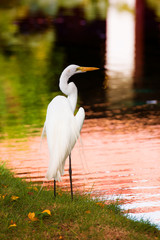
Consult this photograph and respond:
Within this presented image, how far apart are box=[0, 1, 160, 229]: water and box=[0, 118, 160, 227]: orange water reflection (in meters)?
0.01

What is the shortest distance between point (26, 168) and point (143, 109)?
14.0ft

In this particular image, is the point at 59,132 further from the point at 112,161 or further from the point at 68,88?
the point at 112,161

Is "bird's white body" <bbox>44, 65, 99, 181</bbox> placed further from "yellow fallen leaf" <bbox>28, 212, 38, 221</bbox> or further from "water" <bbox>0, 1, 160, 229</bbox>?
"yellow fallen leaf" <bbox>28, 212, 38, 221</bbox>

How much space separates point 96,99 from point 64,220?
7344 mm

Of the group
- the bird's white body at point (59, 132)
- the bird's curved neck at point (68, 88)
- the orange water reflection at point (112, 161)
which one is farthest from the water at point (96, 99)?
the bird's curved neck at point (68, 88)

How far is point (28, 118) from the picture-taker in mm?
11234

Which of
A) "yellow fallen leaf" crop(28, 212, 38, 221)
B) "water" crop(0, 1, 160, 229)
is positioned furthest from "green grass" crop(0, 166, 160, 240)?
"water" crop(0, 1, 160, 229)

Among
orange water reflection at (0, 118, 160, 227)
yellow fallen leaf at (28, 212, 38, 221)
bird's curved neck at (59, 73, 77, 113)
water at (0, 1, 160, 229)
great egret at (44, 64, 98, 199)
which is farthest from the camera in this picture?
water at (0, 1, 160, 229)

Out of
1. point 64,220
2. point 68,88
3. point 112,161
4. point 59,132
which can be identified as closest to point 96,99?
point 112,161

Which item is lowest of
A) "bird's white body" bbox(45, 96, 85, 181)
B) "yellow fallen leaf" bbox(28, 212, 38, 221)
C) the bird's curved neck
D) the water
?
the water

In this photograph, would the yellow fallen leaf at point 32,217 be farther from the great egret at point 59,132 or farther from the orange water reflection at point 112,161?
the orange water reflection at point 112,161

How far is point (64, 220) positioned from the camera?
5.43 m

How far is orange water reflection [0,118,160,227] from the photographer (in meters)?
6.91

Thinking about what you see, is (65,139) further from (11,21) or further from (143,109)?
(11,21)
